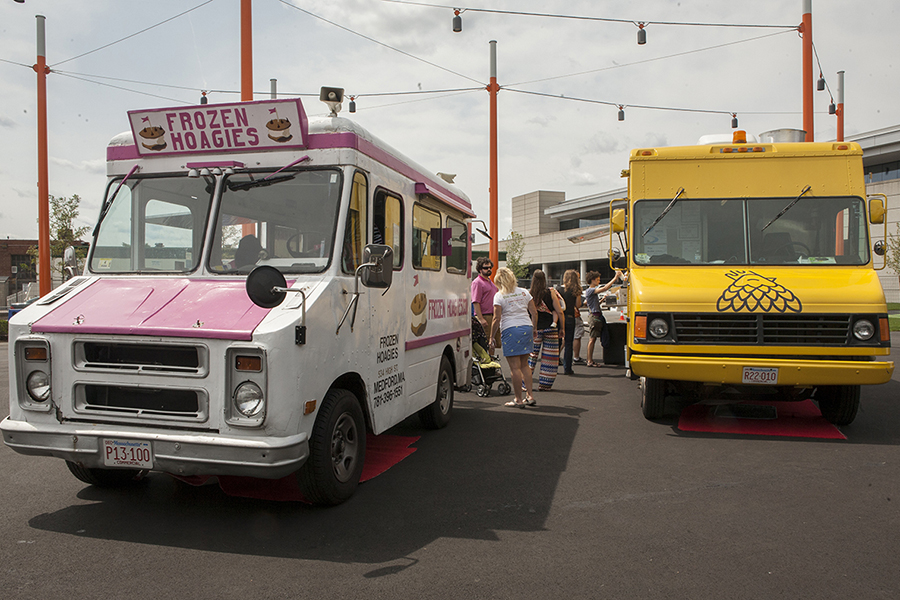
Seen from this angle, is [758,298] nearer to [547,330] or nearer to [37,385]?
[547,330]

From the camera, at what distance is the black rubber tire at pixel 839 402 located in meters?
7.23

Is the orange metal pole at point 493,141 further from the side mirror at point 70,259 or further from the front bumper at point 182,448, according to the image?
the front bumper at point 182,448

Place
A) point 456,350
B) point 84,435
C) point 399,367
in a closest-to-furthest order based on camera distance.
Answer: point 84,435
point 399,367
point 456,350

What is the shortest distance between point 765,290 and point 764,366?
78cm

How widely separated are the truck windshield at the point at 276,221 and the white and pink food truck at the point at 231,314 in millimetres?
10

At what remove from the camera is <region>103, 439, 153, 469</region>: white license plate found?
4.13 metres

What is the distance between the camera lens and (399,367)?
6004mm

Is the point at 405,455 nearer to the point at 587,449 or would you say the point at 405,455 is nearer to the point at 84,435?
the point at 587,449

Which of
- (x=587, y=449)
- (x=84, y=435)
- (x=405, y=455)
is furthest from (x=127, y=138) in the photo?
(x=587, y=449)

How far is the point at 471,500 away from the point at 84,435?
2574mm

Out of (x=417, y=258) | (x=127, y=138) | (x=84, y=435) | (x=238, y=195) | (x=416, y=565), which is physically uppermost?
(x=127, y=138)

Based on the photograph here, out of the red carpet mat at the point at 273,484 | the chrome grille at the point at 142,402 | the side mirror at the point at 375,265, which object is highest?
the side mirror at the point at 375,265

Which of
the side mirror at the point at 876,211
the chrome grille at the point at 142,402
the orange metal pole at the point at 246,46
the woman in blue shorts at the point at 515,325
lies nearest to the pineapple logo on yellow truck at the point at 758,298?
the side mirror at the point at 876,211

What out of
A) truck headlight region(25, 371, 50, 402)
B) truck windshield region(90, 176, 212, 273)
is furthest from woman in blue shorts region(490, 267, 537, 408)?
truck headlight region(25, 371, 50, 402)
